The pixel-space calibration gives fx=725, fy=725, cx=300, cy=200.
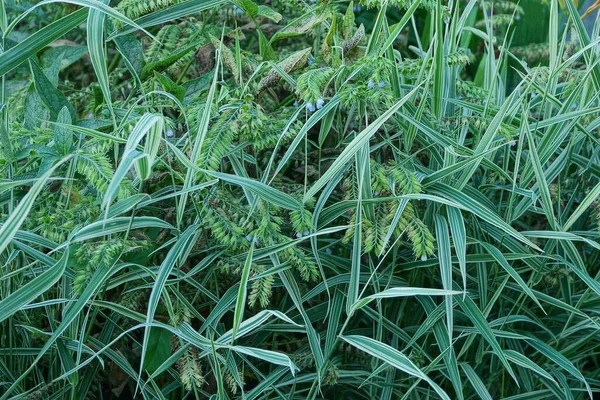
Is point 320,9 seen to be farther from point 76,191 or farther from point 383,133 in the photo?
point 76,191

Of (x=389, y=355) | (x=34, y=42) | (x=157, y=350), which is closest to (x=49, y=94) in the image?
(x=34, y=42)

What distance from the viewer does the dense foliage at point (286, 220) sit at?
3.57 ft

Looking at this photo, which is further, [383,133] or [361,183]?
[383,133]

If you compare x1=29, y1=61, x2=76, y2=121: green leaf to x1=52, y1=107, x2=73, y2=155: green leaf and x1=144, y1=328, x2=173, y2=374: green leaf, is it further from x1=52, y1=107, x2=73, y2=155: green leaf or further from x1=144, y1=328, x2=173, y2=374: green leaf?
x1=144, y1=328, x2=173, y2=374: green leaf

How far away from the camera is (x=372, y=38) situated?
1236 millimetres

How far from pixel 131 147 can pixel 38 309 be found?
55 cm

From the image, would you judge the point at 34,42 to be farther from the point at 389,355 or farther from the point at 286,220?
the point at 389,355

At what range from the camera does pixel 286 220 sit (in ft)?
4.43

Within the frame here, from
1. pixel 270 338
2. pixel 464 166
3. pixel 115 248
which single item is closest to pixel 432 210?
pixel 464 166

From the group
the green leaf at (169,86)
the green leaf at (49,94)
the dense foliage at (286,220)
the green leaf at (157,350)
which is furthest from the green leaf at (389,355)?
the green leaf at (49,94)

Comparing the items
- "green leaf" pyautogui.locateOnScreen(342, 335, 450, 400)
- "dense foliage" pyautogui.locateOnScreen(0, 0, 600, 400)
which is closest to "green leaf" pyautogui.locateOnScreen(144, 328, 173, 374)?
"dense foliage" pyautogui.locateOnScreen(0, 0, 600, 400)

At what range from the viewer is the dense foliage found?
109cm

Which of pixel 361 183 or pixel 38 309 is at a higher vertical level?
pixel 361 183

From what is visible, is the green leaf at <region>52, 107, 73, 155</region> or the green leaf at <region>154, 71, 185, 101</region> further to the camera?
the green leaf at <region>154, 71, 185, 101</region>
